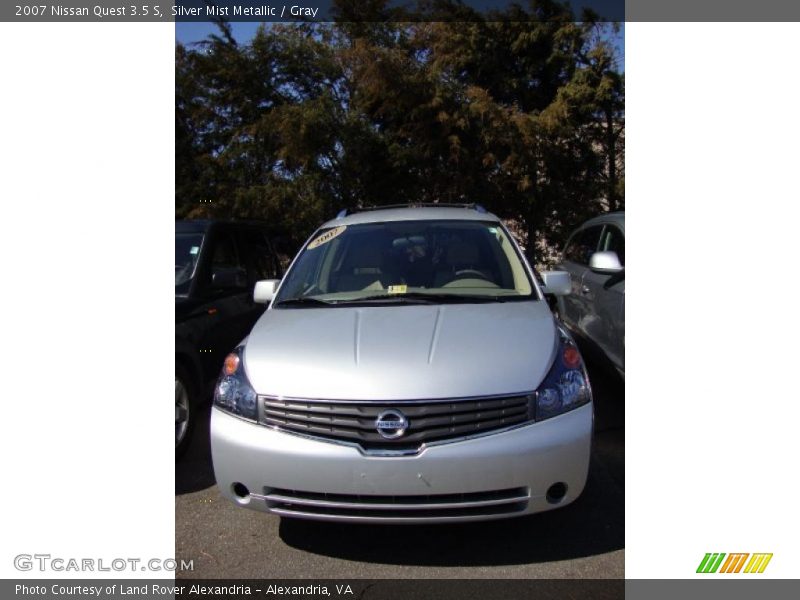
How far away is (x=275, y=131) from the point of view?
26.3ft

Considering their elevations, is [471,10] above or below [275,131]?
above

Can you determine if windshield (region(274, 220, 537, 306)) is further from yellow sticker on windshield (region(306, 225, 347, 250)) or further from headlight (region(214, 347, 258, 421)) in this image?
headlight (region(214, 347, 258, 421))

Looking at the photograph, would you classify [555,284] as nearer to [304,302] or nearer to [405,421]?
[304,302]

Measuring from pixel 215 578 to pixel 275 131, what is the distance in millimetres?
6492

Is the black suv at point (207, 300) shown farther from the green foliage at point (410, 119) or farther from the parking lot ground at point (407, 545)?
the green foliage at point (410, 119)

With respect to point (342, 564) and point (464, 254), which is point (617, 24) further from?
point (342, 564)

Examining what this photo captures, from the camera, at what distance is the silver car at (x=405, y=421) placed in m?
2.47

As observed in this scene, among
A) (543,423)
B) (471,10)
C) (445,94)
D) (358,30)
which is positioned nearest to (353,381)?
(543,423)

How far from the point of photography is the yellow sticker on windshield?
4156mm

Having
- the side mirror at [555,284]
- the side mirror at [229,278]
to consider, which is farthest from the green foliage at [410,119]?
the side mirror at [555,284]

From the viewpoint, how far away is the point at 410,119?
792 centimetres

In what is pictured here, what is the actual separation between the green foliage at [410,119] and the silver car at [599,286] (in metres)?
2.17
